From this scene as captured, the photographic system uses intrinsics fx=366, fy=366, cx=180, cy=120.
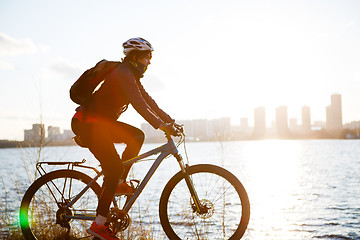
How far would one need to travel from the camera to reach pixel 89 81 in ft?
12.2

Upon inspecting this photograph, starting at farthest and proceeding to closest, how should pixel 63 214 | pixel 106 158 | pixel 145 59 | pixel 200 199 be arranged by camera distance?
pixel 63 214 < pixel 200 199 < pixel 145 59 < pixel 106 158

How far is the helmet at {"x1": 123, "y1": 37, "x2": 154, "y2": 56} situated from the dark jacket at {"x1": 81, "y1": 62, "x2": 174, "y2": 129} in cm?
17

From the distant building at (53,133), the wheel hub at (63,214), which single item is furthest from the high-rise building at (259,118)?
the wheel hub at (63,214)

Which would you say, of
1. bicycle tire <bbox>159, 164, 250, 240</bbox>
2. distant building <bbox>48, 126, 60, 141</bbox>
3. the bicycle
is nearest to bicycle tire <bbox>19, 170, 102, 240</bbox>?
the bicycle

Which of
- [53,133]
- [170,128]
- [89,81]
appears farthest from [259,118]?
[89,81]

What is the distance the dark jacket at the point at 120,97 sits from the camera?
371 cm

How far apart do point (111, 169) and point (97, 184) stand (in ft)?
1.62

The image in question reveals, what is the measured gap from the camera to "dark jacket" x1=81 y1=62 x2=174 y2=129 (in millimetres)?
3705

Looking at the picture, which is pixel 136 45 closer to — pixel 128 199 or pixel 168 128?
pixel 168 128

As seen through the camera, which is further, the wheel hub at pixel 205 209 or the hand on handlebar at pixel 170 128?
the wheel hub at pixel 205 209

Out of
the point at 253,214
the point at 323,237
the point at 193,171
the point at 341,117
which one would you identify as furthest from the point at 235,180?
the point at 341,117

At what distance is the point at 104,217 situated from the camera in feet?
12.7

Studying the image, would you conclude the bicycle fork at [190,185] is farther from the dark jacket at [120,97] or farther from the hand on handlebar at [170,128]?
the dark jacket at [120,97]

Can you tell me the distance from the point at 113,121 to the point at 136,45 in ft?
2.75
